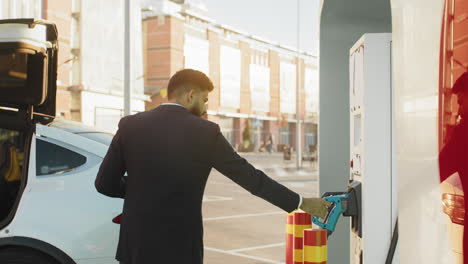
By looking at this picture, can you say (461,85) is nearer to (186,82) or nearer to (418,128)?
(418,128)

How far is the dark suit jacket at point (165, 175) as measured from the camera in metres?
3.08

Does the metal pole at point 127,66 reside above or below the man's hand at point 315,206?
above

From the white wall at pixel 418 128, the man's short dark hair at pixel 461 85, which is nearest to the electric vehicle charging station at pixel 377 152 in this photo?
the white wall at pixel 418 128

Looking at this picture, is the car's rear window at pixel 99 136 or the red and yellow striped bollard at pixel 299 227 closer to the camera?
the red and yellow striped bollard at pixel 299 227

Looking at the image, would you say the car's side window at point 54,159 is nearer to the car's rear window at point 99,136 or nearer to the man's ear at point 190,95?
the car's rear window at point 99,136

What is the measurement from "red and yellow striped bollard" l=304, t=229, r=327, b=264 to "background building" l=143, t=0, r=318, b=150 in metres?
41.4

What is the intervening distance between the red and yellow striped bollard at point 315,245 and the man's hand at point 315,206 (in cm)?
13

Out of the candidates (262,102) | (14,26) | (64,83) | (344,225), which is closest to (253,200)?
(344,225)

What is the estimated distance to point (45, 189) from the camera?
4.65 metres

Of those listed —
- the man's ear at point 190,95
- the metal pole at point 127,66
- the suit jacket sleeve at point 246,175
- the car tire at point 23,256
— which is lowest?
the car tire at point 23,256

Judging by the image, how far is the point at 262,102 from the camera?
244ft

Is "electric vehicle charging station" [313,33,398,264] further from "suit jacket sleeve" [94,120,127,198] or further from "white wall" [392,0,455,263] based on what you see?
"white wall" [392,0,455,263]

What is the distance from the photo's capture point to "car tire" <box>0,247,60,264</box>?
15.0 ft

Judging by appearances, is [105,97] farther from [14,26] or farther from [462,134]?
[462,134]
